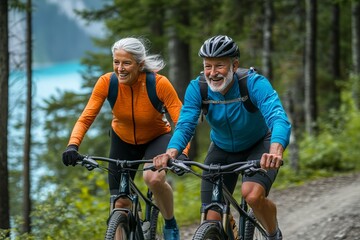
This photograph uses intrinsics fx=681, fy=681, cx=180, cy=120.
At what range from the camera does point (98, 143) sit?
3028 cm

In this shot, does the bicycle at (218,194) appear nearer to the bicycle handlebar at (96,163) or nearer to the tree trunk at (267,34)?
the bicycle handlebar at (96,163)

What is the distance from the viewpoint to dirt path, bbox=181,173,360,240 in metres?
9.22

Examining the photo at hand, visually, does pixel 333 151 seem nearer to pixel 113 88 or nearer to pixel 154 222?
pixel 154 222

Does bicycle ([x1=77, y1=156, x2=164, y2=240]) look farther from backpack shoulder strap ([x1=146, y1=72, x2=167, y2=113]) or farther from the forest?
the forest

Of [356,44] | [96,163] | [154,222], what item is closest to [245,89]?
[96,163]

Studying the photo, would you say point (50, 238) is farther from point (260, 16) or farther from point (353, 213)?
point (260, 16)

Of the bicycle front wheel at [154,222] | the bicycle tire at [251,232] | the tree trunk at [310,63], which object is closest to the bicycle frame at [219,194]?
the bicycle tire at [251,232]

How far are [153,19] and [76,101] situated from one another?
16.7 feet

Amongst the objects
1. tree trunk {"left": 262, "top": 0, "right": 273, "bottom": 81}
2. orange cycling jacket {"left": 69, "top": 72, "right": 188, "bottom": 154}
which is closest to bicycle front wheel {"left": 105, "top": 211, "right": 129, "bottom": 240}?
orange cycling jacket {"left": 69, "top": 72, "right": 188, "bottom": 154}

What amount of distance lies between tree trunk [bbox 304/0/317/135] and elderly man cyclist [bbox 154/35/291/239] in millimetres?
12977

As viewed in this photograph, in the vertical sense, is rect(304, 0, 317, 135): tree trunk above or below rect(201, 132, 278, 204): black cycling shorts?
above

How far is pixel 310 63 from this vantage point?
19.3 meters

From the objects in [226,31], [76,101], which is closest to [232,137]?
[226,31]

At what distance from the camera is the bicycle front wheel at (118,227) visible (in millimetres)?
5660
